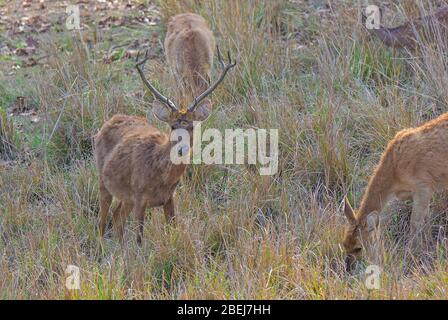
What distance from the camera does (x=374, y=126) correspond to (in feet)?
32.7

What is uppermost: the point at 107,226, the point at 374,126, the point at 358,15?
the point at 358,15

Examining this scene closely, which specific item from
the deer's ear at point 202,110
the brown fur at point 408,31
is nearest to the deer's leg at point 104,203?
the deer's ear at point 202,110

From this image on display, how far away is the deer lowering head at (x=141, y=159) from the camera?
8641mm

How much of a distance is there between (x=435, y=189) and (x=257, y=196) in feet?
5.07

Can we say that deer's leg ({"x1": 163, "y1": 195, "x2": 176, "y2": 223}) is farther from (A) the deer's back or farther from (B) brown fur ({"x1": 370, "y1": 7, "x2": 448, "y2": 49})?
(B) brown fur ({"x1": 370, "y1": 7, "x2": 448, "y2": 49})

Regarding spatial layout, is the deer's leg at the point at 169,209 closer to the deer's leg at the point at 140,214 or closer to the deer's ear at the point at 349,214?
the deer's leg at the point at 140,214

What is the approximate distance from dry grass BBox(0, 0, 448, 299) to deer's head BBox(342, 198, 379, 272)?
11cm

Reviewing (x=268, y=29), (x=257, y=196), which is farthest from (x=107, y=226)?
(x=268, y=29)

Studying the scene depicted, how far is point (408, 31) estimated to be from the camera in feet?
36.7

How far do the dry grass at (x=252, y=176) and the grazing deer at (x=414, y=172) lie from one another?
0.27 meters

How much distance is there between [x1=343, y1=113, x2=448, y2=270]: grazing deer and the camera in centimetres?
874

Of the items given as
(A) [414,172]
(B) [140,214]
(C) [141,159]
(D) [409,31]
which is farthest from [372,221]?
(D) [409,31]
